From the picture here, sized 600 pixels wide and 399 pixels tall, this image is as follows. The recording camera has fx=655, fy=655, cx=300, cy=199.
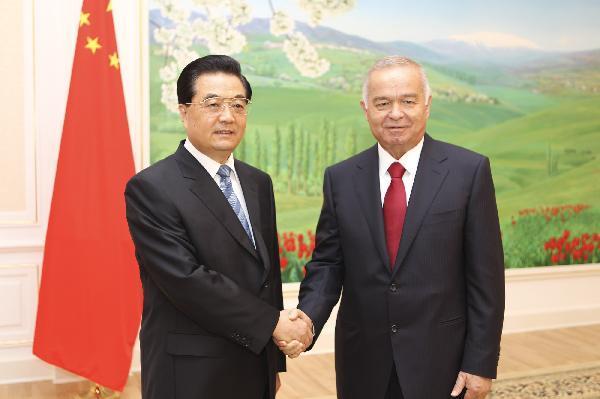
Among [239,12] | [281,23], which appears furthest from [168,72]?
[281,23]

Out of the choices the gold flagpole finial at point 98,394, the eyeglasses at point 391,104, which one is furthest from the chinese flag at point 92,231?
the eyeglasses at point 391,104

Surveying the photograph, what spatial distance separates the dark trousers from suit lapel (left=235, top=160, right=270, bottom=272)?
0.52 m

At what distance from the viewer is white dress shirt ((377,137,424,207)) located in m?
2.08

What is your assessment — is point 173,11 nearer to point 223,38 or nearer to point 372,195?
point 223,38

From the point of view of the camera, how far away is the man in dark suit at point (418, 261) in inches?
78.4

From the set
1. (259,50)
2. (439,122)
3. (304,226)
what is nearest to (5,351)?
(304,226)

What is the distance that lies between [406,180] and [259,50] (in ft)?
8.76

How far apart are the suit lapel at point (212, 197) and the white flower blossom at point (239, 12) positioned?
2672mm

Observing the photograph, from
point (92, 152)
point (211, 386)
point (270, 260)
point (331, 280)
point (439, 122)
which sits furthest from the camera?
point (439, 122)

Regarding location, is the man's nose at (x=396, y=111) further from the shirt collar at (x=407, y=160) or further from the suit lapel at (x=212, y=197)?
the suit lapel at (x=212, y=197)

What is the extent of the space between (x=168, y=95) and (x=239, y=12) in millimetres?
754

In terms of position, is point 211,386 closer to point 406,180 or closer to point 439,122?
point 406,180

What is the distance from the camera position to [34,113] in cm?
390

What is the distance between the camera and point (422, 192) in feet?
6.64
